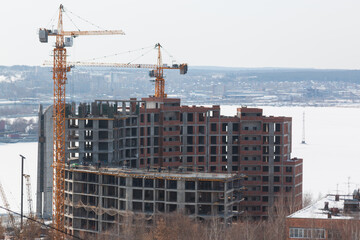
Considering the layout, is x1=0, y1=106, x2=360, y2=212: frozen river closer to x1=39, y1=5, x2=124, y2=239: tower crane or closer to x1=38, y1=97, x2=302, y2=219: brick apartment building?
x1=38, y1=97, x2=302, y2=219: brick apartment building

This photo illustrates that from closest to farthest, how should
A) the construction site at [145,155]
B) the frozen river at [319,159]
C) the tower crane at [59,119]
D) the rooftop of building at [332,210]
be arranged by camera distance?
the rooftop of building at [332,210], the construction site at [145,155], the tower crane at [59,119], the frozen river at [319,159]

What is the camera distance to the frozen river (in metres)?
66.1

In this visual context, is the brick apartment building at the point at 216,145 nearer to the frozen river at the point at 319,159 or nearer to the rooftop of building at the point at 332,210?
the frozen river at the point at 319,159

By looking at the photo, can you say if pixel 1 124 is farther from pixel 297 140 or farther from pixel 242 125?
pixel 242 125

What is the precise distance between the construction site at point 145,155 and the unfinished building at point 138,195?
0.05 metres

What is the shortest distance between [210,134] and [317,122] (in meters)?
128

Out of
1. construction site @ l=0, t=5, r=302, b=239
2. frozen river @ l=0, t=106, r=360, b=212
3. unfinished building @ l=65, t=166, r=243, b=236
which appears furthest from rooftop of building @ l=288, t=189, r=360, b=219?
frozen river @ l=0, t=106, r=360, b=212

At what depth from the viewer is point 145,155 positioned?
4375 centimetres

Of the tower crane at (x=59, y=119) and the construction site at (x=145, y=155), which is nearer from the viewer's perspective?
the construction site at (x=145, y=155)

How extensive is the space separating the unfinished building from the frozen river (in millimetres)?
5895

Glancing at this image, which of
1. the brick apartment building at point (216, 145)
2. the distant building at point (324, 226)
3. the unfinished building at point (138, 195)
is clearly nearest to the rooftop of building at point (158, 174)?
the unfinished building at point (138, 195)

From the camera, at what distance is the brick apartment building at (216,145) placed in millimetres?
43438

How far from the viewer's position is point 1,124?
12400 cm

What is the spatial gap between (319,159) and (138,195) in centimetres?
6223
